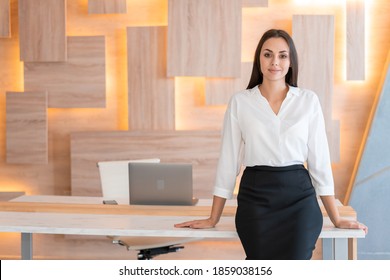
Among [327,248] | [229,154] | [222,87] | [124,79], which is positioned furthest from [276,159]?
[124,79]

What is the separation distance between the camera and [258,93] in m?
2.72

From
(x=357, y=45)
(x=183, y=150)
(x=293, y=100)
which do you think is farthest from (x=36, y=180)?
(x=293, y=100)

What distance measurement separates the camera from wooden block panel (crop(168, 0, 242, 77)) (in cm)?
471

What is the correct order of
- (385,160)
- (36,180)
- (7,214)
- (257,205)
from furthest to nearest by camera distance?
(36,180) → (385,160) → (7,214) → (257,205)

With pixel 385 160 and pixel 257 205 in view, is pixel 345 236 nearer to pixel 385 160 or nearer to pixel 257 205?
pixel 257 205

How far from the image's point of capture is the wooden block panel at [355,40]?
4668mm

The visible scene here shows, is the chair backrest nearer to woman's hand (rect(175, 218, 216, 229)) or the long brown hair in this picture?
woman's hand (rect(175, 218, 216, 229))

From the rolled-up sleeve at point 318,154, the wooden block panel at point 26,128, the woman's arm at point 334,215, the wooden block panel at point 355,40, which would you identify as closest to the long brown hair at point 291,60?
the rolled-up sleeve at point 318,154

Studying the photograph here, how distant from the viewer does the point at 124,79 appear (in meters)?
4.93

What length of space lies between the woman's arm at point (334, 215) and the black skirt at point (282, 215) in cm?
11

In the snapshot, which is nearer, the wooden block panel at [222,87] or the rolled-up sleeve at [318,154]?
the rolled-up sleeve at [318,154]

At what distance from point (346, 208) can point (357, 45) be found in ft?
5.68

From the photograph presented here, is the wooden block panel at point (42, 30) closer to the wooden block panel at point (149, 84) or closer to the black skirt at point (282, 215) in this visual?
the wooden block panel at point (149, 84)

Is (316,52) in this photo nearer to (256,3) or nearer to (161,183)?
(256,3)
